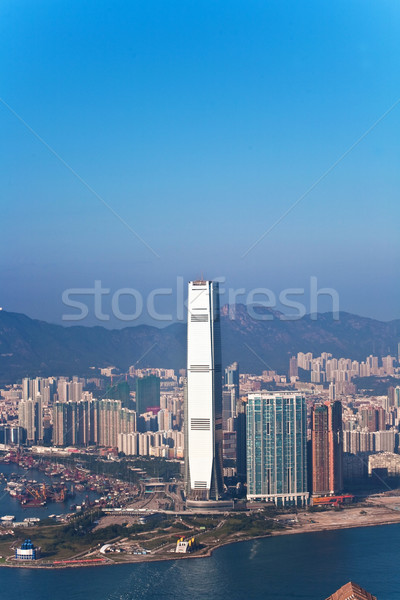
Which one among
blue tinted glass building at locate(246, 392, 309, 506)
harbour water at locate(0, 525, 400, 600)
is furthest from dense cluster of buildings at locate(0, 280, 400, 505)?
harbour water at locate(0, 525, 400, 600)

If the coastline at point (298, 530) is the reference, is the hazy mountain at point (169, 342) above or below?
above

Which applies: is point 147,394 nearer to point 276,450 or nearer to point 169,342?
point 169,342

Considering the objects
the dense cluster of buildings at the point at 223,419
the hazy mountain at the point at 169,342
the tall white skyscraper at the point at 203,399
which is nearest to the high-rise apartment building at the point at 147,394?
the dense cluster of buildings at the point at 223,419

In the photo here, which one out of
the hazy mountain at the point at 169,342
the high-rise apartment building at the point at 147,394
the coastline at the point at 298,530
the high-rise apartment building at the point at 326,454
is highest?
the hazy mountain at the point at 169,342

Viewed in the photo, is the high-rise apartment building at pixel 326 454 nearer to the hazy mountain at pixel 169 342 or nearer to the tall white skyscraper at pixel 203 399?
the tall white skyscraper at pixel 203 399

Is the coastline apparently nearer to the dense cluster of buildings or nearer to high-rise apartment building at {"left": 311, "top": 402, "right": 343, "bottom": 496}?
high-rise apartment building at {"left": 311, "top": 402, "right": 343, "bottom": 496}

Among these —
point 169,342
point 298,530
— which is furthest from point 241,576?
point 169,342

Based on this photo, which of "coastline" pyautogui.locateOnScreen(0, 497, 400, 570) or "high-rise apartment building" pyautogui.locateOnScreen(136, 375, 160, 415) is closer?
"coastline" pyautogui.locateOnScreen(0, 497, 400, 570)
